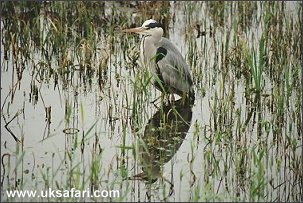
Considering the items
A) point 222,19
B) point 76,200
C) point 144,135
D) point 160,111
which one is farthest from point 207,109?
point 222,19

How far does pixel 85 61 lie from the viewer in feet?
23.0

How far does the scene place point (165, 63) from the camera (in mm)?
6582

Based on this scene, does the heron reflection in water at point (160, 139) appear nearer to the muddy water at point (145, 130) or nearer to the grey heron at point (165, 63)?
the muddy water at point (145, 130)

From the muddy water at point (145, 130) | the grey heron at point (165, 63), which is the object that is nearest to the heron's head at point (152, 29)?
the grey heron at point (165, 63)

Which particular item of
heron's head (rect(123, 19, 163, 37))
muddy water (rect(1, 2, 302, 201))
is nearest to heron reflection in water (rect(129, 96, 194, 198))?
muddy water (rect(1, 2, 302, 201))

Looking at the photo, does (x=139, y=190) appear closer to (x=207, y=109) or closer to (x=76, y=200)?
(x=76, y=200)

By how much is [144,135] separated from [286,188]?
1.52 metres

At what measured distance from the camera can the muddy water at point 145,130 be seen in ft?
15.1

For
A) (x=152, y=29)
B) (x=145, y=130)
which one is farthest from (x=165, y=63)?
(x=145, y=130)

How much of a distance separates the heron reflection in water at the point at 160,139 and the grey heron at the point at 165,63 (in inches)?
6.6

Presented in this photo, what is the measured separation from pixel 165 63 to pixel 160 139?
4.21 feet

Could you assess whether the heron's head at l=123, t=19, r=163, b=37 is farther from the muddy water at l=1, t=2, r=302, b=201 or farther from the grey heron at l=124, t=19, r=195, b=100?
the muddy water at l=1, t=2, r=302, b=201

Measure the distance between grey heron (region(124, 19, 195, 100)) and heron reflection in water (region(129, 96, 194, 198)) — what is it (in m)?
0.17

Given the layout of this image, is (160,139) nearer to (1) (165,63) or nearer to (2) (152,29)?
(1) (165,63)
